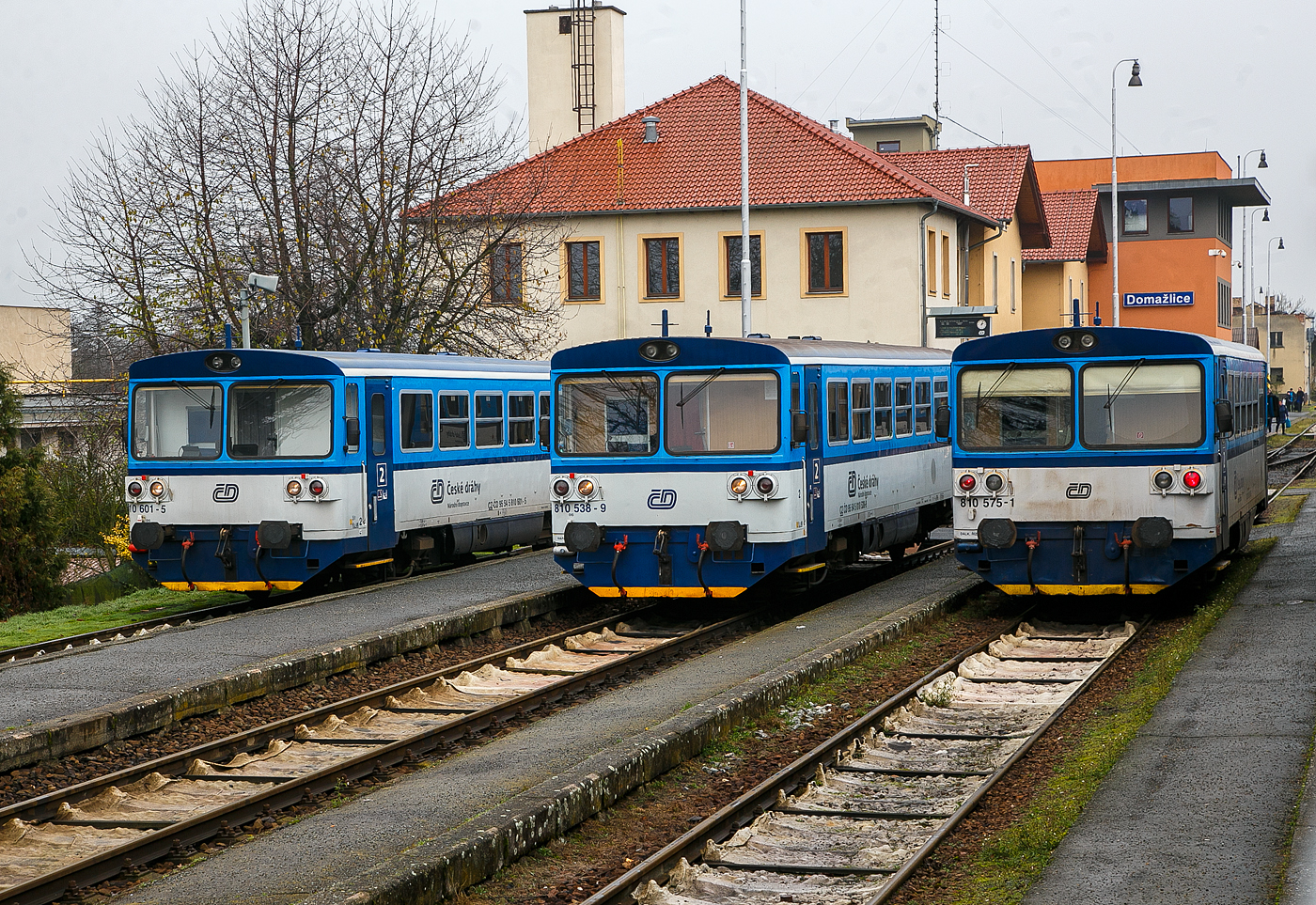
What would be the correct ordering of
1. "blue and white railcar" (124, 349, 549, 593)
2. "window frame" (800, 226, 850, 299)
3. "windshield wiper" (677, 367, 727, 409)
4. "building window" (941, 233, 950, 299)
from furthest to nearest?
"building window" (941, 233, 950, 299), "window frame" (800, 226, 850, 299), "blue and white railcar" (124, 349, 549, 593), "windshield wiper" (677, 367, 727, 409)

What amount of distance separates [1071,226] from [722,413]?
1681 inches

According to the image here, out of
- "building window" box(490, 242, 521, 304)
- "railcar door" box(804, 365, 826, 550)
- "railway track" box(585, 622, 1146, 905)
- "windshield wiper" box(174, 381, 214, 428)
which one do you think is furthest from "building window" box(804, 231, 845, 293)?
"railway track" box(585, 622, 1146, 905)

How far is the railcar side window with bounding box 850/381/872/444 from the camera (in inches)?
676

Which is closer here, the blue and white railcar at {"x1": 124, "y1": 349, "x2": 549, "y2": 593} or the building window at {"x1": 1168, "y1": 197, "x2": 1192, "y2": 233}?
the blue and white railcar at {"x1": 124, "y1": 349, "x2": 549, "y2": 593}

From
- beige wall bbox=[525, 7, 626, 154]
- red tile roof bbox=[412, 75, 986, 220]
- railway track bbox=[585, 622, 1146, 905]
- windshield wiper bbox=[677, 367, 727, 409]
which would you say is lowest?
railway track bbox=[585, 622, 1146, 905]

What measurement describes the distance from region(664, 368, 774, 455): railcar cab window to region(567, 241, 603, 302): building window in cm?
2390

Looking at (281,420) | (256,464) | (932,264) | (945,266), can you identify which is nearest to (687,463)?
(281,420)

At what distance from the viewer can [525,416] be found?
70.0 feet

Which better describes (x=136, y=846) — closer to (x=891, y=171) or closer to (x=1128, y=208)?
(x=891, y=171)

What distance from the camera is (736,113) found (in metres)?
39.9

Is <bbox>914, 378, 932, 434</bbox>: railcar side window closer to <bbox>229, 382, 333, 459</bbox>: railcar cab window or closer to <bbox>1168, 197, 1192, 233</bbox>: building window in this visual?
<bbox>229, 382, 333, 459</bbox>: railcar cab window

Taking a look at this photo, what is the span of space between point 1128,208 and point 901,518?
49.6 metres

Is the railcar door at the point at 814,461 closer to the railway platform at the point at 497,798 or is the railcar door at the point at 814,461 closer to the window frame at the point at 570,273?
the railway platform at the point at 497,798

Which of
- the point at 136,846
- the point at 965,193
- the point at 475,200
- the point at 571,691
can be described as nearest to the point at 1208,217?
the point at 965,193
